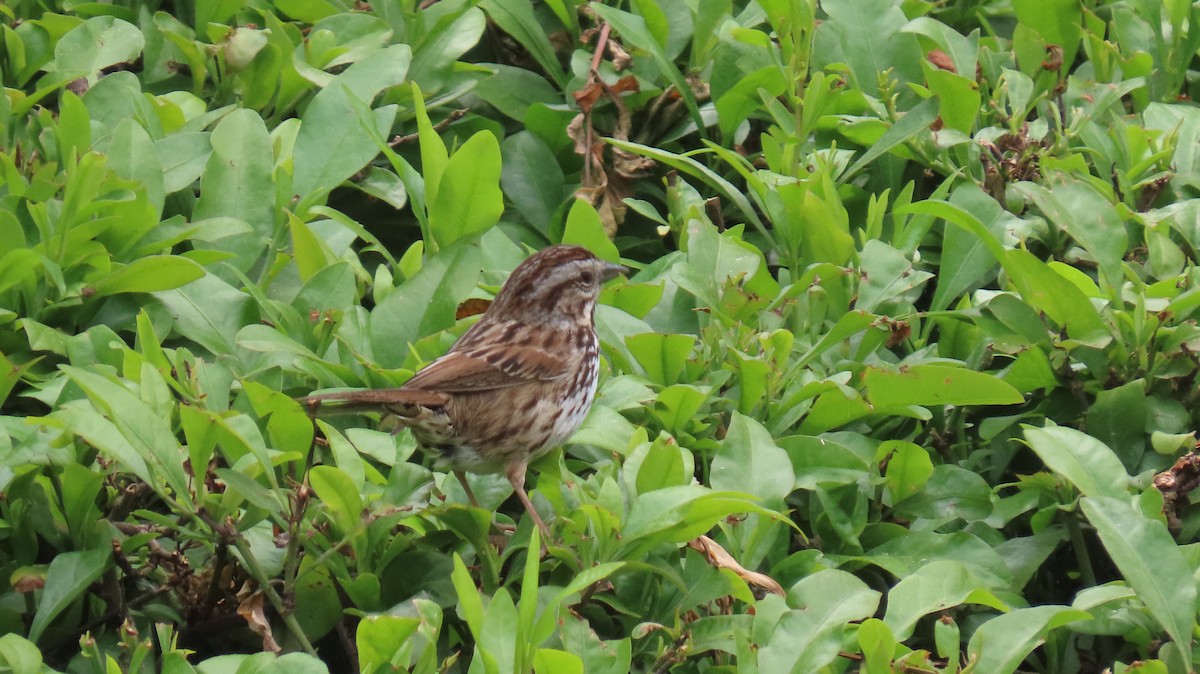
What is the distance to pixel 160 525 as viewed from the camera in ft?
10.7

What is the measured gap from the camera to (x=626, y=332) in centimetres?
412

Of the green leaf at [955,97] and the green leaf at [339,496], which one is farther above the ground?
the green leaf at [955,97]

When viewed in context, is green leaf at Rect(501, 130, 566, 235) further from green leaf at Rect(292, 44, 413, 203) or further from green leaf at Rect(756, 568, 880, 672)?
green leaf at Rect(756, 568, 880, 672)

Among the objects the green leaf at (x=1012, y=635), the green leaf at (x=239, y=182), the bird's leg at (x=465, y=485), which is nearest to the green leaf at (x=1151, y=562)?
the green leaf at (x=1012, y=635)

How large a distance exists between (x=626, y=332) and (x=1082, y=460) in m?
1.29

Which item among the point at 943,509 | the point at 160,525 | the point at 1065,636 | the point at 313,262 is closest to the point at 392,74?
the point at 313,262

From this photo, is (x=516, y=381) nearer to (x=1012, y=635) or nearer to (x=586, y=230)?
(x=586, y=230)

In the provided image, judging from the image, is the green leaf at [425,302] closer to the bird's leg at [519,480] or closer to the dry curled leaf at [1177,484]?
the bird's leg at [519,480]

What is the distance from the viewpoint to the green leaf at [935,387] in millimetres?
3604

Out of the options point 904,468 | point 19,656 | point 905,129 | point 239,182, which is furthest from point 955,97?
point 19,656

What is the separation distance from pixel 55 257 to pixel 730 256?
1.79 meters

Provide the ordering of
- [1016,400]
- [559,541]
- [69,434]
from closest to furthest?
[69,434] → [559,541] → [1016,400]

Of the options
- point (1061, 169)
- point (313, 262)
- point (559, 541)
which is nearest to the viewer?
point (559, 541)

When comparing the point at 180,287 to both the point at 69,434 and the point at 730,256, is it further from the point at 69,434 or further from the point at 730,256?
the point at 730,256
